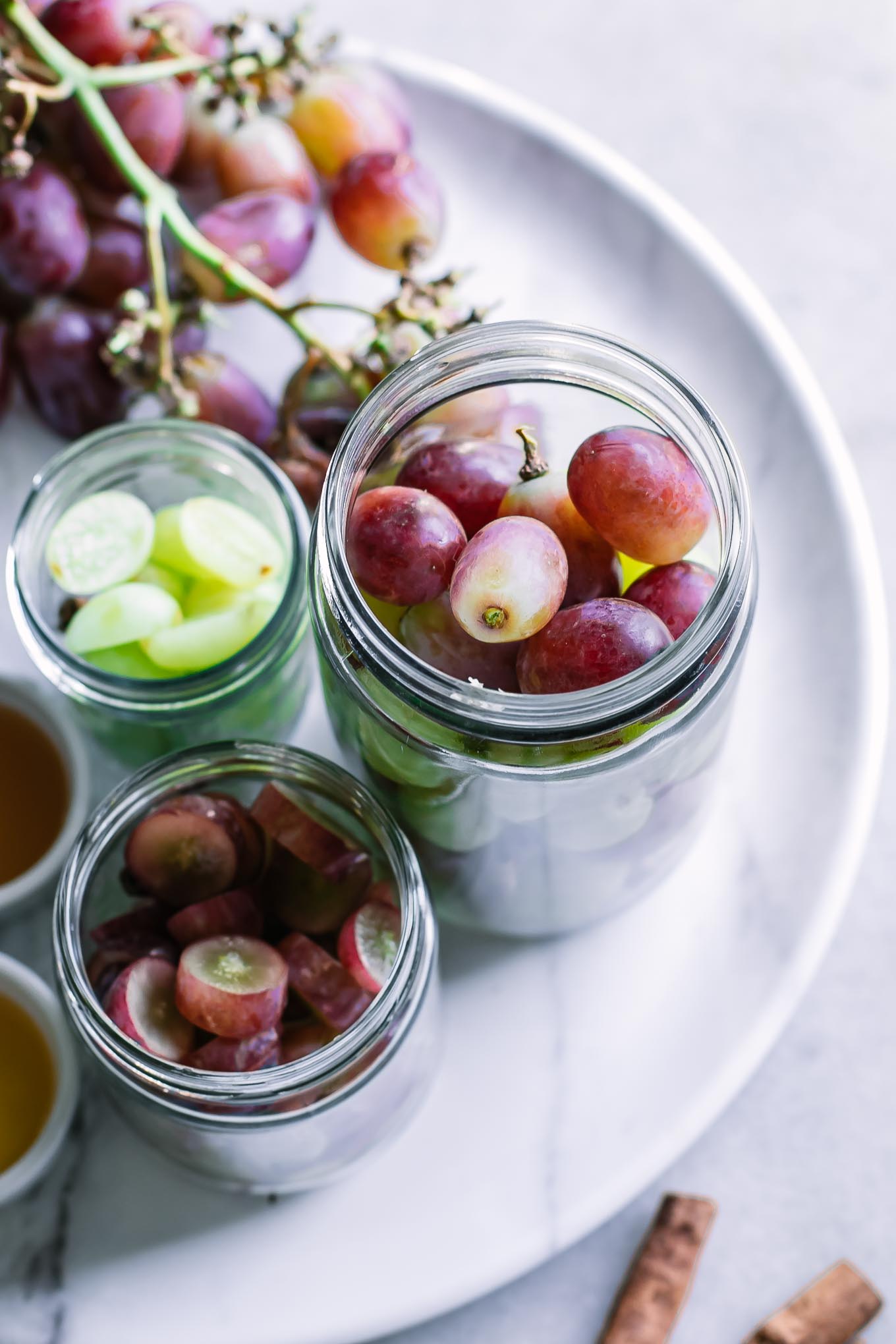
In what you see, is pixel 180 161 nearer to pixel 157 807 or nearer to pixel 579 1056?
pixel 157 807

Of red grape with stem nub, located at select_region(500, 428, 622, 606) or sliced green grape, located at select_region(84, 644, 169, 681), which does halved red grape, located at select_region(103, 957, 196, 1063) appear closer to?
sliced green grape, located at select_region(84, 644, 169, 681)

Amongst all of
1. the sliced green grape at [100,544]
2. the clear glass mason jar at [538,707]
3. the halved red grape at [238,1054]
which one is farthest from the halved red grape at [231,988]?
the sliced green grape at [100,544]

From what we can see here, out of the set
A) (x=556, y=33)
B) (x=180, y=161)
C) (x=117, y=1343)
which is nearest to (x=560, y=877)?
(x=117, y=1343)

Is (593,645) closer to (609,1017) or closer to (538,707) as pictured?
(538,707)

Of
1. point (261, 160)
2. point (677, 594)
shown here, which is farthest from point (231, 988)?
point (261, 160)

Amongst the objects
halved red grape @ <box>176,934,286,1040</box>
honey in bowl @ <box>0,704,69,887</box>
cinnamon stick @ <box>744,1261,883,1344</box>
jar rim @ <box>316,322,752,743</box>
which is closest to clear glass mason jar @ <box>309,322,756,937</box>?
jar rim @ <box>316,322,752,743</box>

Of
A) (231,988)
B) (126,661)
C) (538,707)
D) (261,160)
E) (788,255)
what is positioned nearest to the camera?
(538,707)
